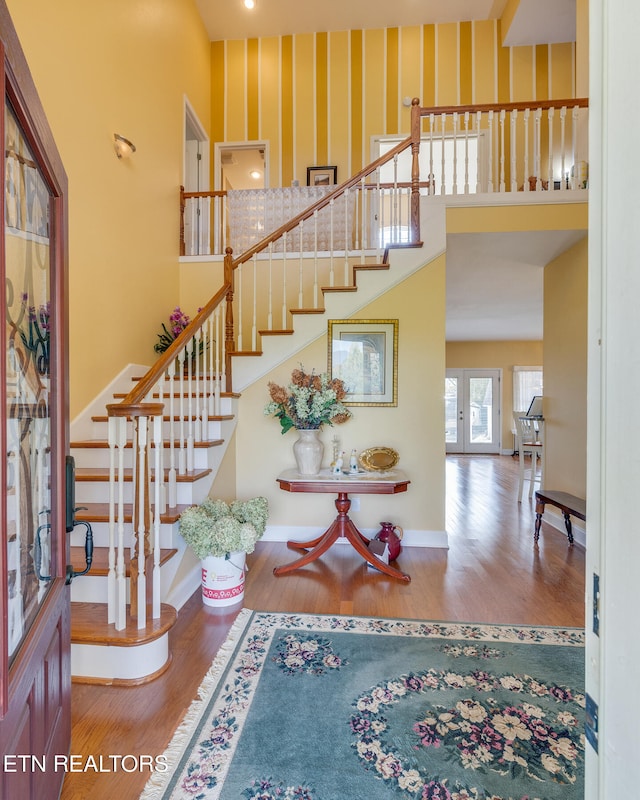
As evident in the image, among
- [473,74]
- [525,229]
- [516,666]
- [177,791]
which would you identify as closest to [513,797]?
[516,666]

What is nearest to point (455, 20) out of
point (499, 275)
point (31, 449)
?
point (499, 275)

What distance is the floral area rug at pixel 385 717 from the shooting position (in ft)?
4.40

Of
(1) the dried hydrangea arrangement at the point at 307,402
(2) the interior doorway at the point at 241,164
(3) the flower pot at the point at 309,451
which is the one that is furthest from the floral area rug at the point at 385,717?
(2) the interior doorway at the point at 241,164

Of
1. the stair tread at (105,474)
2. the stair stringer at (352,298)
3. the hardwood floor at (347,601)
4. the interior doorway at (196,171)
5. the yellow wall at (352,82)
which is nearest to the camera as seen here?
the hardwood floor at (347,601)

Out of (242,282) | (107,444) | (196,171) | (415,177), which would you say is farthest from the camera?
(196,171)

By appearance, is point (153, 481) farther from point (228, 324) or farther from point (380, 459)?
point (380, 459)

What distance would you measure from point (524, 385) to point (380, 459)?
846 cm

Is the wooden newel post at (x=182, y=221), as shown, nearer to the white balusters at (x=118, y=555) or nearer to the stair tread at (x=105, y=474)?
the stair tread at (x=105, y=474)

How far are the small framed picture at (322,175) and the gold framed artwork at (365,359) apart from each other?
335cm

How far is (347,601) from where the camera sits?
2.55 metres

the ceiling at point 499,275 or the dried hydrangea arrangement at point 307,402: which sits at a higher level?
the ceiling at point 499,275

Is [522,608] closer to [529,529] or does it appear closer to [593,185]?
[529,529]

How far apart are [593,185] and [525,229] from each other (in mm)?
3490

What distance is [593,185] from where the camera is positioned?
511mm
